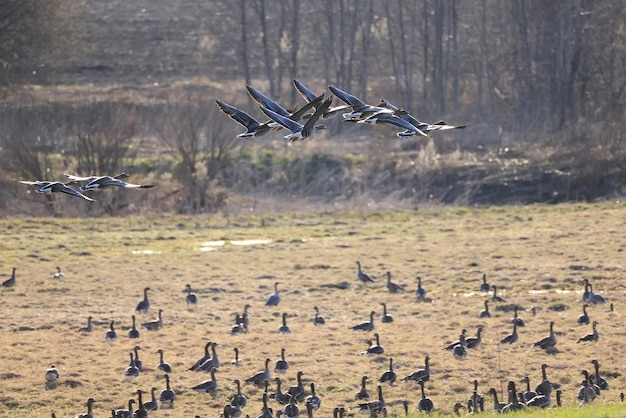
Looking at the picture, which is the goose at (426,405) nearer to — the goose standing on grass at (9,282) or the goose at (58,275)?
the goose standing on grass at (9,282)

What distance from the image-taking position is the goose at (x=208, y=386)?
16.8m

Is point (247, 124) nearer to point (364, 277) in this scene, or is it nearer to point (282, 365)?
point (282, 365)

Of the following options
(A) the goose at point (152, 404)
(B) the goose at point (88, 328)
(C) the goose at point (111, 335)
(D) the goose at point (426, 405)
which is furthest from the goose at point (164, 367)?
(D) the goose at point (426, 405)

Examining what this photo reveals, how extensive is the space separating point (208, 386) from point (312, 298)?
7601mm

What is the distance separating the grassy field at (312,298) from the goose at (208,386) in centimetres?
18

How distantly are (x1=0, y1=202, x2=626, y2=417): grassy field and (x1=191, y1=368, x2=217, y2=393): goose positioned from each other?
18 centimetres

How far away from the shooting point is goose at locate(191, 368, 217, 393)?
16781mm

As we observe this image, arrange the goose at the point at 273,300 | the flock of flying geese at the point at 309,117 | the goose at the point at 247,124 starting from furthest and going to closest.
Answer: the goose at the point at 273,300 → the goose at the point at 247,124 → the flock of flying geese at the point at 309,117

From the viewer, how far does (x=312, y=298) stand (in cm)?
2427

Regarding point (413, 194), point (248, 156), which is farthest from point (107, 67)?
point (413, 194)

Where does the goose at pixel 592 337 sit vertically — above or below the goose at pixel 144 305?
below

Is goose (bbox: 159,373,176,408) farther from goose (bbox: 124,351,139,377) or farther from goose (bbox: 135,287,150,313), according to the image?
goose (bbox: 135,287,150,313)

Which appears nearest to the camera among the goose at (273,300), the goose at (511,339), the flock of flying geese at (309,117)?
the flock of flying geese at (309,117)

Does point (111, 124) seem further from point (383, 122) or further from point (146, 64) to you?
point (383, 122)
